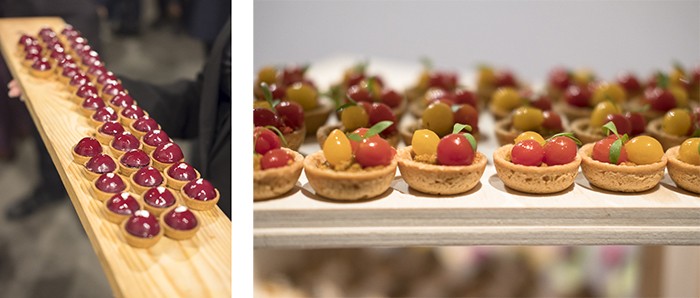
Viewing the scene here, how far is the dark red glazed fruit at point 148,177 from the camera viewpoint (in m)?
1.30

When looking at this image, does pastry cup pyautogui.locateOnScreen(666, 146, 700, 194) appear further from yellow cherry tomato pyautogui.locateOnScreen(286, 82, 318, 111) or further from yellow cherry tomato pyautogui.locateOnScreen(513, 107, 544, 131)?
yellow cherry tomato pyautogui.locateOnScreen(286, 82, 318, 111)

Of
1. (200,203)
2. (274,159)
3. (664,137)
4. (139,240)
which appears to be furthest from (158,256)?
(664,137)

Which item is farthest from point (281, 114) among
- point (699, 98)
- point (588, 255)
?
point (588, 255)

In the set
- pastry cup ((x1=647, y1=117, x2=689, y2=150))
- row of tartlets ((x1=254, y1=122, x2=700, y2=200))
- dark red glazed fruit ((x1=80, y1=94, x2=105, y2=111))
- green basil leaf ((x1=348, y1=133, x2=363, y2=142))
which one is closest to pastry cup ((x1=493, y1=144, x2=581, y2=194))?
row of tartlets ((x1=254, y1=122, x2=700, y2=200))

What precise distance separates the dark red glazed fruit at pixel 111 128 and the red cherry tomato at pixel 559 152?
80cm

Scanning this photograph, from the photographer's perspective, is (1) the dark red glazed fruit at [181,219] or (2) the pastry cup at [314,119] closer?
(1) the dark red glazed fruit at [181,219]

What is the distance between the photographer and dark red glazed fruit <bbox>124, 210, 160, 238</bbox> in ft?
3.76

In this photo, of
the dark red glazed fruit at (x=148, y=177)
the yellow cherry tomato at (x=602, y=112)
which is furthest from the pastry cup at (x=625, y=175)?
the dark red glazed fruit at (x=148, y=177)

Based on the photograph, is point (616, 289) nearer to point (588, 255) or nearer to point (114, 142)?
point (588, 255)

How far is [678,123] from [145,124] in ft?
3.54

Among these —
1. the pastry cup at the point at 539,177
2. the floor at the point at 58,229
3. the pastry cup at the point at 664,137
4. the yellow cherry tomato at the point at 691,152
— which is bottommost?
the floor at the point at 58,229

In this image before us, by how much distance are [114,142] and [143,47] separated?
63cm

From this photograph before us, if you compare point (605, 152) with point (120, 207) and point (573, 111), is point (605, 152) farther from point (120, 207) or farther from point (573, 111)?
point (120, 207)

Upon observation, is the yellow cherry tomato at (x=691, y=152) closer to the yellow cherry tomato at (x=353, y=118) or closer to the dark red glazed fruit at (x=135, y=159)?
the yellow cherry tomato at (x=353, y=118)
